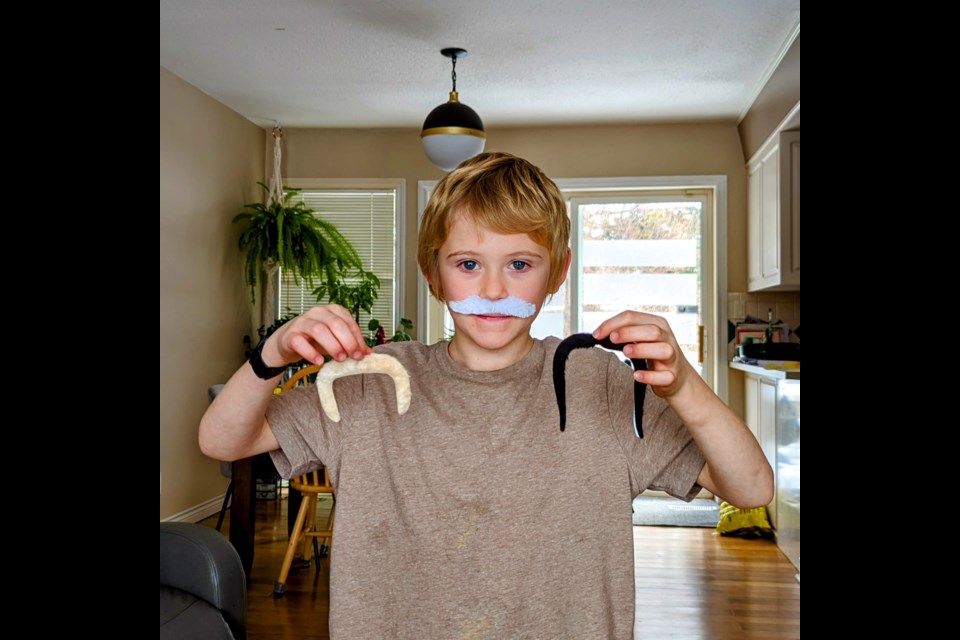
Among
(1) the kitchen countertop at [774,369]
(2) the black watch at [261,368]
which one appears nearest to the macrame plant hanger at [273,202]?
(1) the kitchen countertop at [774,369]

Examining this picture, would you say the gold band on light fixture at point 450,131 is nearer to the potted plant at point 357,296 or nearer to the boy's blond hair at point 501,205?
the potted plant at point 357,296

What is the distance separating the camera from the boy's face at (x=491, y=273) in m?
1.10

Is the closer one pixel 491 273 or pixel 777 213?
pixel 491 273

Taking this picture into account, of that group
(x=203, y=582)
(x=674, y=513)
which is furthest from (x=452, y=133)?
(x=674, y=513)

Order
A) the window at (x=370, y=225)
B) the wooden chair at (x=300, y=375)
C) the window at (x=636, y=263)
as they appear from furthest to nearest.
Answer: the window at (x=370, y=225) < the window at (x=636, y=263) < the wooden chair at (x=300, y=375)

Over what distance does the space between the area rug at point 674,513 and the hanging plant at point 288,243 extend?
8.44 feet

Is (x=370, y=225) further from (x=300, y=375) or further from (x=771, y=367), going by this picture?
(x=300, y=375)

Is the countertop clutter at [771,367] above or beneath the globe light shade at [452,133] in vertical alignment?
beneath

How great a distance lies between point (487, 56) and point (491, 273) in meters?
3.54

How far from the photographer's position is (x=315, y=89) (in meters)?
5.05

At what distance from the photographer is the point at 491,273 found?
3.60 ft
